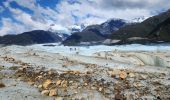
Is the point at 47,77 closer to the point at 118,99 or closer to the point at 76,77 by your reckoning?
the point at 76,77

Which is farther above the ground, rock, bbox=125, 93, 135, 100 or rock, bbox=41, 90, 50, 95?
rock, bbox=41, 90, 50, 95

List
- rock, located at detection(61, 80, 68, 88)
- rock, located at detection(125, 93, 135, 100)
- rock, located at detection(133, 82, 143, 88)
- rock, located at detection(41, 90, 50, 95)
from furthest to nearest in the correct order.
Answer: rock, located at detection(133, 82, 143, 88) < rock, located at detection(61, 80, 68, 88) < rock, located at detection(41, 90, 50, 95) < rock, located at detection(125, 93, 135, 100)

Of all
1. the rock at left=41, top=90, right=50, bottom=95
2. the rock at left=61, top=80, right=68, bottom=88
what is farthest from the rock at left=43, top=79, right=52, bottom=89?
the rock at left=41, top=90, right=50, bottom=95

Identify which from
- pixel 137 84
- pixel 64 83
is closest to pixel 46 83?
pixel 64 83

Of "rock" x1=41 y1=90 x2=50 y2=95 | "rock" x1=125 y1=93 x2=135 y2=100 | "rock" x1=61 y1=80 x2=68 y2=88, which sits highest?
"rock" x1=61 y1=80 x2=68 y2=88

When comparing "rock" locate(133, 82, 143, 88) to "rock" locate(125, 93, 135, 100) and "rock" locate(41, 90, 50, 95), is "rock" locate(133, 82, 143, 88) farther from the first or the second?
"rock" locate(41, 90, 50, 95)

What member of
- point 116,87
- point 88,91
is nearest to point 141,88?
point 116,87

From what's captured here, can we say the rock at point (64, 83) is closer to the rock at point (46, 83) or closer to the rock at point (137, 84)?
the rock at point (46, 83)

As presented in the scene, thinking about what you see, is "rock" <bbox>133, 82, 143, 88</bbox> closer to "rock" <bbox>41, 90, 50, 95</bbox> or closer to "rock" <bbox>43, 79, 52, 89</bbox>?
"rock" <bbox>43, 79, 52, 89</bbox>

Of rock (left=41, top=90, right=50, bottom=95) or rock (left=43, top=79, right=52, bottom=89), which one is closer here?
rock (left=41, top=90, right=50, bottom=95)

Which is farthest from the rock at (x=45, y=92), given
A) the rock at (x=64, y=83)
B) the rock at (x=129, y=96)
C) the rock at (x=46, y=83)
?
the rock at (x=129, y=96)

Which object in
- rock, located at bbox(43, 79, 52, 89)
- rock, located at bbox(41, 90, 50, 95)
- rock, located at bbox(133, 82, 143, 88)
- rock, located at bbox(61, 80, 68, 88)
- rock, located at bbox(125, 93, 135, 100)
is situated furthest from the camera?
rock, located at bbox(133, 82, 143, 88)

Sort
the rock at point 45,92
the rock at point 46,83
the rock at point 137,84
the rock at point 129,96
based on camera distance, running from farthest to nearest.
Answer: the rock at point 137,84, the rock at point 46,83, the rock at point 45,92, the rock at point 129,96

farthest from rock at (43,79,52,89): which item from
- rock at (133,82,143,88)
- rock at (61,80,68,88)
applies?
rock at (133,82,143,88)
